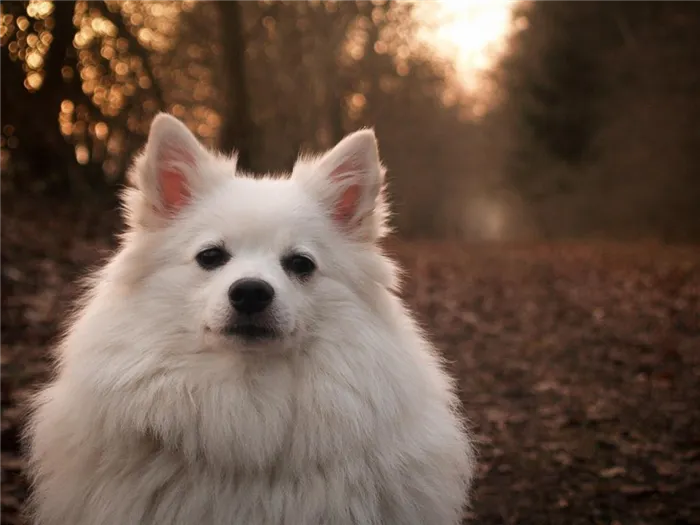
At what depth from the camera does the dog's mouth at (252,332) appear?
→ 2.65m

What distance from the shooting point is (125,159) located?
10.8 metres

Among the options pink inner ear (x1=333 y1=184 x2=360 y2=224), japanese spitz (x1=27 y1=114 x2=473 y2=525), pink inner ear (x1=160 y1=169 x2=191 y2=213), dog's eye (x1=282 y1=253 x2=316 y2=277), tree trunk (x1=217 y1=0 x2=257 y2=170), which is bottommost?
japanese spitz (x1=27 y1=114 x2=473 y2=525)

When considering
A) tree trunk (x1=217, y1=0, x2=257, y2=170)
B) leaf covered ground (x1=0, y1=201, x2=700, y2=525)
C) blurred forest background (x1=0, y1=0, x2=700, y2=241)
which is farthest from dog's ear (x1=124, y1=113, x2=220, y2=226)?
tree trunk (x1=217, y1=0, x2=257, y2=170)

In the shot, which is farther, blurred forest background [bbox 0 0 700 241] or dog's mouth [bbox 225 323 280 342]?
blurred forest background [bbox 0 0 700 241]

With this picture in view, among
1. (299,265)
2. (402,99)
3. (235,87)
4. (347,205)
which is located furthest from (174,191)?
(402,99)

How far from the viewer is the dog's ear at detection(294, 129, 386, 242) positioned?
305 cm

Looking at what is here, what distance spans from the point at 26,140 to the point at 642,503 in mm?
8957

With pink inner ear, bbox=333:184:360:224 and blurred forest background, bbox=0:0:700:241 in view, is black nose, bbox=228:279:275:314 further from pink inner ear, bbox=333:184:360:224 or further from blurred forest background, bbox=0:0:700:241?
blurred forest background, bbox=0:0:700:241

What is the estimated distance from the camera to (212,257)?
286cm

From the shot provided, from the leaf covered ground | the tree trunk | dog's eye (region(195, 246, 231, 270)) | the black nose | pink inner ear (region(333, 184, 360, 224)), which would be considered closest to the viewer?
the black nose

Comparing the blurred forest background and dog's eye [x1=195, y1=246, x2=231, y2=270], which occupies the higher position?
the blurred forest background

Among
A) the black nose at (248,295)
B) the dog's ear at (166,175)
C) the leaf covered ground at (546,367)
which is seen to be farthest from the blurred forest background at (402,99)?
the black nose at (248,295)

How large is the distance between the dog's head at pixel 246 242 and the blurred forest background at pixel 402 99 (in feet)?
21.2

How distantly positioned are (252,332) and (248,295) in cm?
16
